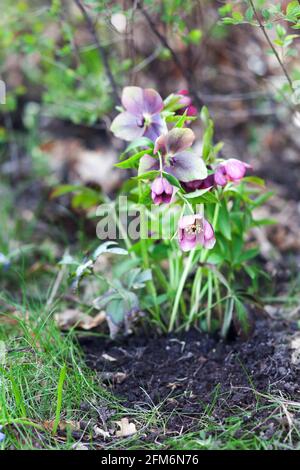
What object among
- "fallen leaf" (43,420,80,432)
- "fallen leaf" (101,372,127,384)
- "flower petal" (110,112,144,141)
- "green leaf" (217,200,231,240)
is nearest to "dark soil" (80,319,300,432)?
"fallen leaf" (101,372,127,384)

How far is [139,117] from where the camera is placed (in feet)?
4.53

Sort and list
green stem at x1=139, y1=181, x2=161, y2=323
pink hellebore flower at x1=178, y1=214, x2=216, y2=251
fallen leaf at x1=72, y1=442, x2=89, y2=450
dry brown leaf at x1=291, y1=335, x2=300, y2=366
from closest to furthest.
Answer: fallen leaf at x1=72, y1=442, x2=89, y2=450 < pink hellebore flower at x1=178, y1=214, x2=216, y2=251 < dry brown leaf at x1=291, y1=335, x2=300, y2=366 < green stem at x1=139, y1=181, x2=161, y2=323

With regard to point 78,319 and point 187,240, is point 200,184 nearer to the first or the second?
point 187,240

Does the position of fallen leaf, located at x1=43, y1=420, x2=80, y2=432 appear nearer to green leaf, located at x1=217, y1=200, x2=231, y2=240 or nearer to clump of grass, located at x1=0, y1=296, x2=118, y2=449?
clump of grass, located at x1=0, y1=296, x2=118, y2=449

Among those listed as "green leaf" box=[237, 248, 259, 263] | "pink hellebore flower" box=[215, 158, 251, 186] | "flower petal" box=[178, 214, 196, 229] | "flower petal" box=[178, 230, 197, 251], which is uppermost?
"pink hellebore flower" box=[215, 158, 251, 186]

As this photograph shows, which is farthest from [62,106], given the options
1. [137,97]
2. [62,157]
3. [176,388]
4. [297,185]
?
[176,388]

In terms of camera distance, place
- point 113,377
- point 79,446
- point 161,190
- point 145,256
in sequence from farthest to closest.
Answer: point 145,256 → point 113,377 → point 161,190 → point 79,446

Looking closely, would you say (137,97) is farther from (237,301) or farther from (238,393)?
(238,393)

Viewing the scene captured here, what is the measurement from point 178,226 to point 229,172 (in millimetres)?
186

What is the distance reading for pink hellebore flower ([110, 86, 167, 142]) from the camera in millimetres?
1361

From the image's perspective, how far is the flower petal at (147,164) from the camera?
4.10 ft

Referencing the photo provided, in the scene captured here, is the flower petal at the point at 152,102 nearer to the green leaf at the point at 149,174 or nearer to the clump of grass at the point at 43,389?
the green leaf at the point at 149,174

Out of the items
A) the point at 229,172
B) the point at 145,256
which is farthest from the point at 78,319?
the point at 229,172

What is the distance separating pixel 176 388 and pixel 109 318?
24 centimetres
